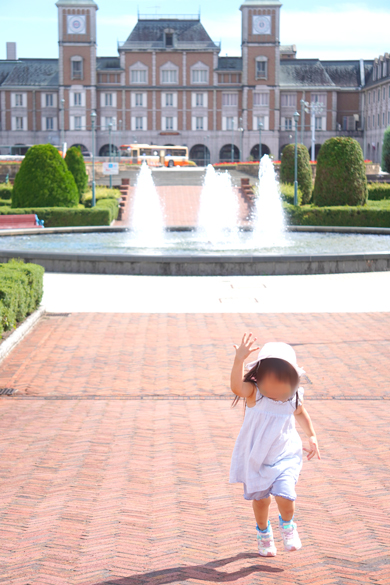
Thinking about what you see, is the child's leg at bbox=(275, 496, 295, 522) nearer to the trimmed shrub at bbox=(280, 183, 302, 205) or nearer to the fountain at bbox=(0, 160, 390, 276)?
the fountain at bbox=(0, 160, 390, 276)

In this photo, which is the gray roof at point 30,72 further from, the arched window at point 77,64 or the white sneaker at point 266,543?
the white sneaker at point 266,543

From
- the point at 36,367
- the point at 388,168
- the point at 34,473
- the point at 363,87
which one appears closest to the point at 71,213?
the point at 36,367

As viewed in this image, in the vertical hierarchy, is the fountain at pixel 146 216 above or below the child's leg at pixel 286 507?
above

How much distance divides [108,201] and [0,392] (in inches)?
938

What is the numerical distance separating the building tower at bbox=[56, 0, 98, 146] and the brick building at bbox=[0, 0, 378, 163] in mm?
100

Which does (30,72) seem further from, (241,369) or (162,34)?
(241,369)

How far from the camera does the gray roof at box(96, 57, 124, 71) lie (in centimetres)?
7862

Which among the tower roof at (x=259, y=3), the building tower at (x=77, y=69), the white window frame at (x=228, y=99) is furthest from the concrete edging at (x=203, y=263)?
the tower roof at (x=259, y=3)

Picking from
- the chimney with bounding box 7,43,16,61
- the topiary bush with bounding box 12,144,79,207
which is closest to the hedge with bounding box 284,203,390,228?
the topiary bush with bounding box 12,144,79,207

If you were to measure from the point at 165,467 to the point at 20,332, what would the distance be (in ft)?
15.2

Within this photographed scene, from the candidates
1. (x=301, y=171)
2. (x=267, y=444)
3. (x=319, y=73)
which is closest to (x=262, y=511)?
(x=267, y=444)

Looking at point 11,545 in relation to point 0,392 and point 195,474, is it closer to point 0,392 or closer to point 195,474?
point 195,474

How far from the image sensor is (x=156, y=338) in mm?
9484

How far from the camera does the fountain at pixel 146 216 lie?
21839mm
